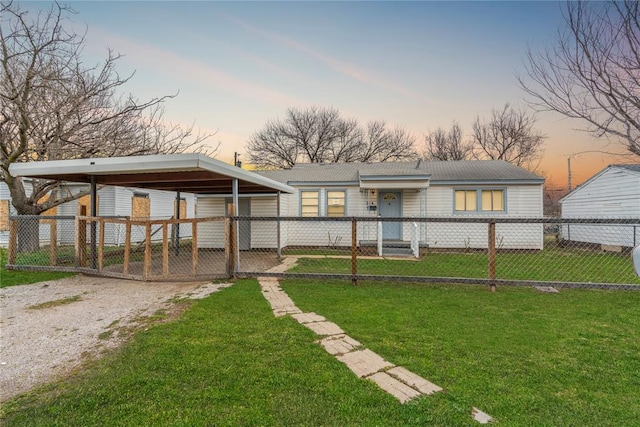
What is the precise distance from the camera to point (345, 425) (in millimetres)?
1979

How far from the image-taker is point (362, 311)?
4.48 m

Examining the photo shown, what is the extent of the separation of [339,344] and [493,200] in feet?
36.3

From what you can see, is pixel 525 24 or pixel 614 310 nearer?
pixel 614 310

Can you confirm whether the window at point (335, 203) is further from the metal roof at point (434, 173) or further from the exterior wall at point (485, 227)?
the exterior wall at point (485, 227)

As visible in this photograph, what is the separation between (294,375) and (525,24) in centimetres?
1089

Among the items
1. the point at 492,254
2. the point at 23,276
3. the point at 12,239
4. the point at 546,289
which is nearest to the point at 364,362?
the point at 492,254

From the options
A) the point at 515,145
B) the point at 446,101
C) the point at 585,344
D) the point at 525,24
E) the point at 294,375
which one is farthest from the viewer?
the point at 515,145

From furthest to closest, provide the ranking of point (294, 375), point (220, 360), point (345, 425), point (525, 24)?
point (525, 24) → point (220, 360) → point (294, 375) → point (345, 425)

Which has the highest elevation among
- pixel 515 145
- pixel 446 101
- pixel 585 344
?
pixel 515 145

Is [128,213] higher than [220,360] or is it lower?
higher

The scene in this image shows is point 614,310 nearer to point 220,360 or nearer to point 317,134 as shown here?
Result: point 220,360

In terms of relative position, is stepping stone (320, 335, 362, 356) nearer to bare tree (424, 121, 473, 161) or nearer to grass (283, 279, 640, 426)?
grass (283, 279, 640, 426)

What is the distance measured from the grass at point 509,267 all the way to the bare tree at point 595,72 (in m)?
3.57

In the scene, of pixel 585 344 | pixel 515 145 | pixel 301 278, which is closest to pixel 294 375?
pixel 585 344
